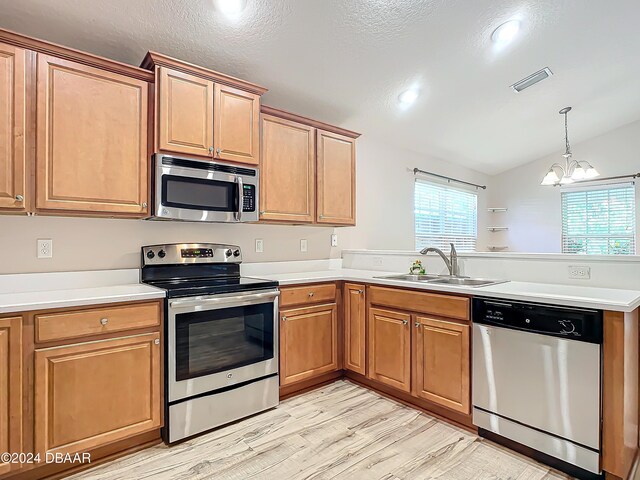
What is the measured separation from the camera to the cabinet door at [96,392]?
171 cm

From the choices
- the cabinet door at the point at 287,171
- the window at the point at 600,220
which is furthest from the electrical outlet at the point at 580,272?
the window at the point at 600,220

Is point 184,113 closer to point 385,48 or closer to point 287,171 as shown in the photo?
point 287,171

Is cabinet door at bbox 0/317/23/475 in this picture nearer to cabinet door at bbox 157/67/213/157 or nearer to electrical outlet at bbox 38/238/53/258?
electrical outlet at bbox 38/238/53/258

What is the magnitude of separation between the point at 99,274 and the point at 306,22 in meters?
2.12

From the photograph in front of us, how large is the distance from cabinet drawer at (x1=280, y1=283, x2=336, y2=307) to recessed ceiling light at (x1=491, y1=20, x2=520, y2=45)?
2238 mm

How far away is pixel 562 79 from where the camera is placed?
3.40 meters

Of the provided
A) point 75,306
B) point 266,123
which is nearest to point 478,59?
point 266,123

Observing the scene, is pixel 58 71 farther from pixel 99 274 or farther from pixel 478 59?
pixel 478 59

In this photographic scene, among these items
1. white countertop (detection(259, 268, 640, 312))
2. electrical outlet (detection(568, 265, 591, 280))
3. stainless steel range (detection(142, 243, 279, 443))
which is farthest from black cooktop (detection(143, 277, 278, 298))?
electrical outlet (detection(568, 265, 591, 280))

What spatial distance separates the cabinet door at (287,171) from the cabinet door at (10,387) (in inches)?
62.8

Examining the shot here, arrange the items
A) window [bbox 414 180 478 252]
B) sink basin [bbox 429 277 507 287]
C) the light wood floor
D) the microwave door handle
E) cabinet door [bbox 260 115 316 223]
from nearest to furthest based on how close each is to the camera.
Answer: the light wood floor, the microwave door handle, sink basin [bbox 429 277 507 287], cabinet door [bbox 260 115 316 223], window [bbox 414 180 478 252]

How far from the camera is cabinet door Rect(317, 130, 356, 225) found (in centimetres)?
312

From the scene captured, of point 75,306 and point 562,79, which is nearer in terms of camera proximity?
point 75,306

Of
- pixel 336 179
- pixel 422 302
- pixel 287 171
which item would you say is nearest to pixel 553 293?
pixel 422 302
